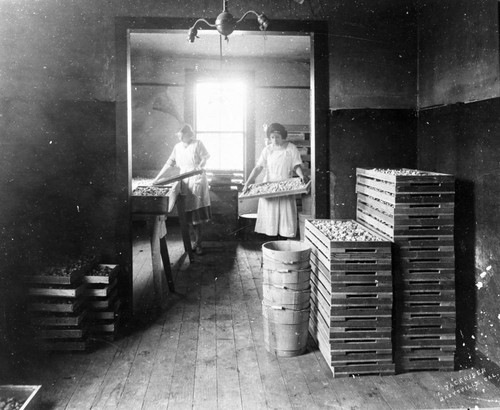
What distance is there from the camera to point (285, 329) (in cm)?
383

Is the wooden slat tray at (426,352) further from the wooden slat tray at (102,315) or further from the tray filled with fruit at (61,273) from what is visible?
the tray filled with fruit at (61,273)

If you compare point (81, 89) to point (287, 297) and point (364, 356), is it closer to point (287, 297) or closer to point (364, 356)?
point (287, 297)

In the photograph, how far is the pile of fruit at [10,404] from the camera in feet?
9.40

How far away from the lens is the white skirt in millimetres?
6722

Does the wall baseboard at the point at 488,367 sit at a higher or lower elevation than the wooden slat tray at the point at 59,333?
lower

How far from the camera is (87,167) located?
14.7 feet

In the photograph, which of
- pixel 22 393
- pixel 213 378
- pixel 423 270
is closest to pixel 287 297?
pixel 213 378

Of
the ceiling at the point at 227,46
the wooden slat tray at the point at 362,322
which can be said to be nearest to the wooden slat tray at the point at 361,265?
the wooden slat tray at the point at 362,322

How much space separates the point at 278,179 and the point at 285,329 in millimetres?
3581

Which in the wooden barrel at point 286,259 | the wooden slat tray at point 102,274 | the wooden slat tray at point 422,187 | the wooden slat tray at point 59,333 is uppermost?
the wooden slat tray at point 422,187

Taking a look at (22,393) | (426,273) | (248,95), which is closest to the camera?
(22,393)

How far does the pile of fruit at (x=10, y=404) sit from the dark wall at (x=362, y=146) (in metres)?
2.90

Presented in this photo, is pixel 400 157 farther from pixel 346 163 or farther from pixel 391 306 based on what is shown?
pixel 391 306

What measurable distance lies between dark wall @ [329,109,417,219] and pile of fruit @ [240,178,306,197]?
73.8 inches
